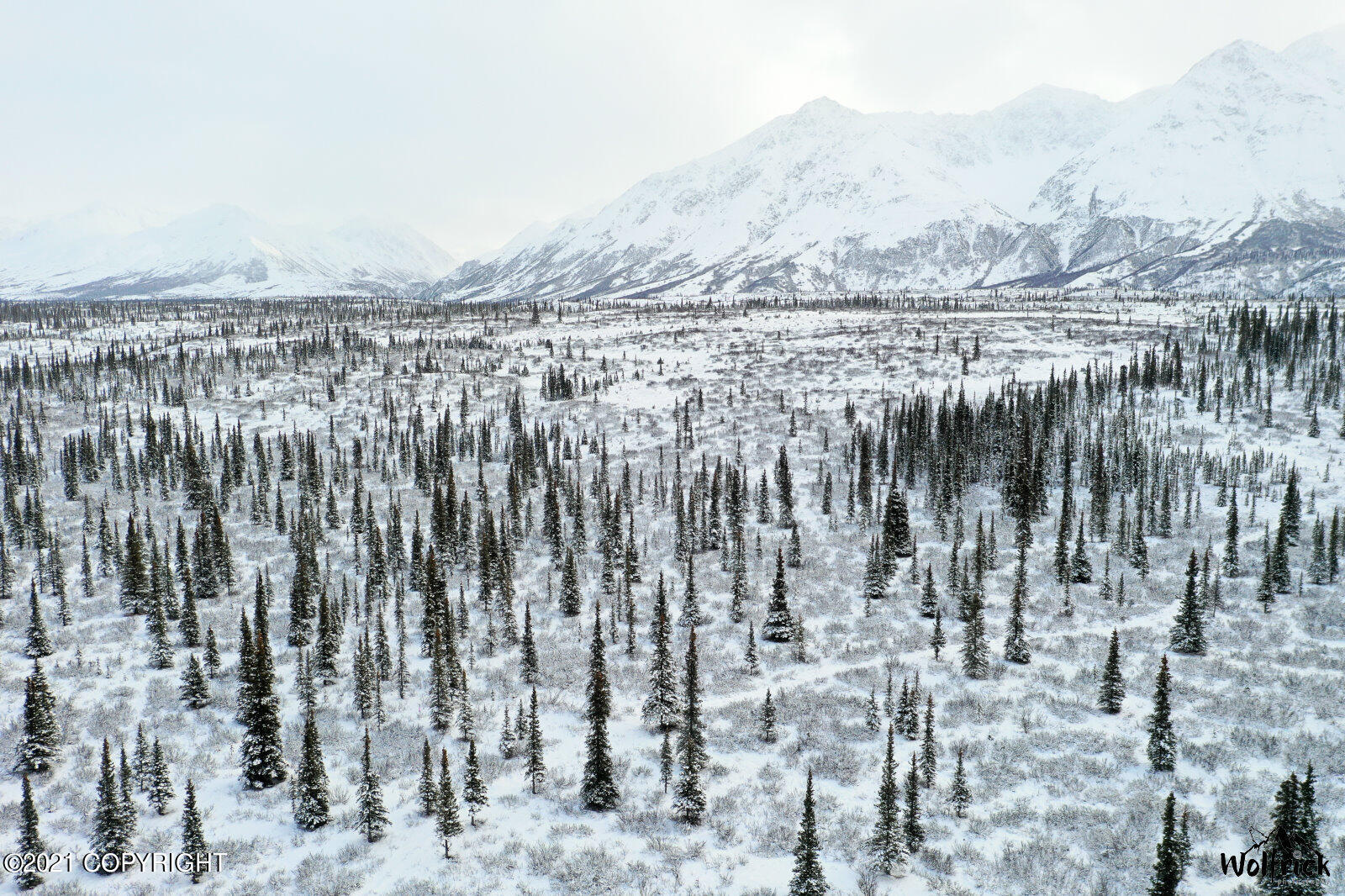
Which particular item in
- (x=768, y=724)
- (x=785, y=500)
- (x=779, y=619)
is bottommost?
(x=768, y=724)

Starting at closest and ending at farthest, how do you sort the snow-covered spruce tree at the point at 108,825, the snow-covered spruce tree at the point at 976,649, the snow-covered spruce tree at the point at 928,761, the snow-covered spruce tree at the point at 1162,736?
the snow-covered spruce tree at the point at 108,825 → the snow-covered spruce tree at the point at 928,761 → the snow-covered spruce tree at the point at 1162,736 → the snow-covered spruce tree at the point at 976,649

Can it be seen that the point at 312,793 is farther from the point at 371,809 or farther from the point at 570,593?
the point at 570,593

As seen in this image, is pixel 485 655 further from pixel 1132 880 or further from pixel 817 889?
pixel 1132 880

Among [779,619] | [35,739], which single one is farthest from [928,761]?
[35,739]

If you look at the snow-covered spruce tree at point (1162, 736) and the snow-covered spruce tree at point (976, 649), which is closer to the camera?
the snow-covered spruce tree at point (1162, 736)

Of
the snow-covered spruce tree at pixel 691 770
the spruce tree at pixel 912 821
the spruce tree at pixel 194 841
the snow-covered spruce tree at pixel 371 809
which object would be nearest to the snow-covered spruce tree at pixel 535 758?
the snow-covered spruce tree at pixel 371 809

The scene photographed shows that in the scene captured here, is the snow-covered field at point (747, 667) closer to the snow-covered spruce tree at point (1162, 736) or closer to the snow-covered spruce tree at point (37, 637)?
the snow-covered spruce tree at point (1162, 736)

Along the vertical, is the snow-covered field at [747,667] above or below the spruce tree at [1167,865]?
below
